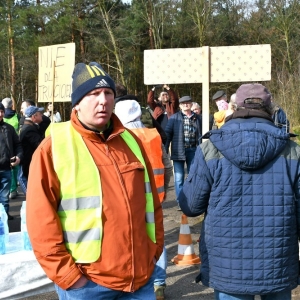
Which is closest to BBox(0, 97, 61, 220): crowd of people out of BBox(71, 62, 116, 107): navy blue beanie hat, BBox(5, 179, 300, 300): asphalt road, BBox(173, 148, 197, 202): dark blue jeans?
BBox(5, 179, 300, 300): asphalt road

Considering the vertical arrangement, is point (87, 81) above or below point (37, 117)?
above

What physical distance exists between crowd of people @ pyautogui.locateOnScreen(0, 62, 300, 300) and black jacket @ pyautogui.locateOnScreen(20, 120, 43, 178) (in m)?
4.61

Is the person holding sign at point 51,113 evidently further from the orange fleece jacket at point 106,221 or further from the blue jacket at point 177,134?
the orange fleece jacket at point 106,221

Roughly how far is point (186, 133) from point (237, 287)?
5594mm

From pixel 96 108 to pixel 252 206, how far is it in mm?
972

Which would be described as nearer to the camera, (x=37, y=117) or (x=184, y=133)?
(x=37, y=117)

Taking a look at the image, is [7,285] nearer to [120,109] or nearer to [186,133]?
[120,109]

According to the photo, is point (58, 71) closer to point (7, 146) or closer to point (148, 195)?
point (7, 146)

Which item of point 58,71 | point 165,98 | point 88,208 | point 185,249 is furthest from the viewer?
point 165,98

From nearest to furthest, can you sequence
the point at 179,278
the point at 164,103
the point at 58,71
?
the point at 179,278 → the point at 58,71 → the point at 164,103

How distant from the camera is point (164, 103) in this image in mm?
10297

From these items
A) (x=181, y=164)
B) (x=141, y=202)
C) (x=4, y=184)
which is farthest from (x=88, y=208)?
(x=181, y=164)

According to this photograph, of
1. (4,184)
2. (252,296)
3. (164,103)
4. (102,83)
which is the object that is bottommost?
(4,184)

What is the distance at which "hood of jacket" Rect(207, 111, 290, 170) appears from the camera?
2719 mm
